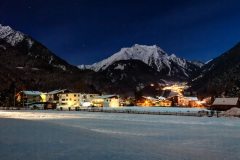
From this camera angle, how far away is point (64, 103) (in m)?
135

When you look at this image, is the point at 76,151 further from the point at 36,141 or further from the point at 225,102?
the point at 225,102

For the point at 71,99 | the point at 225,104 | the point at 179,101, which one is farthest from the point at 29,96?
the point at 225,104

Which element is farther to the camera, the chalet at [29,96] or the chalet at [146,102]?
the chalet at [146,102]

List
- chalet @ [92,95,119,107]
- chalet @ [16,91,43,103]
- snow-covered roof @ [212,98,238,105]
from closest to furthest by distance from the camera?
snow-covered roof @ [212,98,238,105] → chalet @ [92,95,119,107] → chalet @ [16,91,43,103]

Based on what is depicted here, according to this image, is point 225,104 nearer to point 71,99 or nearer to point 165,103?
point 165,103

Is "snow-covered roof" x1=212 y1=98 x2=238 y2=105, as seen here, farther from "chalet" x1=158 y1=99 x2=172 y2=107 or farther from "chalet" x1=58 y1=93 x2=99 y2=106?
"chalet" x1=58 y1=93 x2=99 y2=106

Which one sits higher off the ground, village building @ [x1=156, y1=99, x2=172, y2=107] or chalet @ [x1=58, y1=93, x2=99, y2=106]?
chalet @ [x1=58, y1=93, x2=99, y2=106]

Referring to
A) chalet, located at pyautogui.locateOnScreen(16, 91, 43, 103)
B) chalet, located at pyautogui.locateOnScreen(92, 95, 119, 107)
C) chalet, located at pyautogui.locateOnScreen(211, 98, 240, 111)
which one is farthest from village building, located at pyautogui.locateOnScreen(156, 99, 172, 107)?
chalet, located at pyautogui.locateOnScreen(16, 91, 43, 103)

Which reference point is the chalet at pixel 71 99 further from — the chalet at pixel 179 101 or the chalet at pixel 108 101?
the chalet at pixel 179 101

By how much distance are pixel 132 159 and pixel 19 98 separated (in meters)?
134

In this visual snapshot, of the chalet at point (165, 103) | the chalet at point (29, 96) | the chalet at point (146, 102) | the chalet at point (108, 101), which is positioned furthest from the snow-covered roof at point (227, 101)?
the chalet at point (29, 96)

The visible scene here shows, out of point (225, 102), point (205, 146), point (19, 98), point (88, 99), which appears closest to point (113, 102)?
point (88, 99)

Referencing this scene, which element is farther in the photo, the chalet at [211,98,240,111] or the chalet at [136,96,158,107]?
the chalet at [136,96,158,107]

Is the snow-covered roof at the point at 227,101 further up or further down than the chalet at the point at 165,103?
further up
